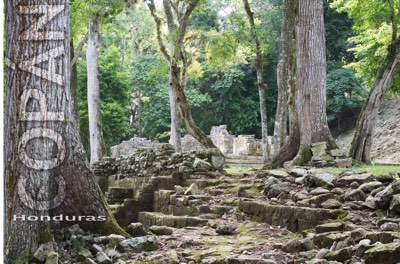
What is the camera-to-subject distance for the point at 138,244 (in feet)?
18.6

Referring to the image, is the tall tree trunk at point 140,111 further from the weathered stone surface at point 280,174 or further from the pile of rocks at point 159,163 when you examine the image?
the weathered stone surface at point 280,174

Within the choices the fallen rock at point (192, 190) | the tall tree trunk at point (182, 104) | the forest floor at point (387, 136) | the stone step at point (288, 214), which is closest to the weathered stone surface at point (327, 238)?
the stone step at point (288, 214)

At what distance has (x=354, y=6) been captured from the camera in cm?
1548

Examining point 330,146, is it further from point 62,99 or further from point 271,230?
point 62,99

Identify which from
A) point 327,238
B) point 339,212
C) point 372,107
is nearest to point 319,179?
point 339,212

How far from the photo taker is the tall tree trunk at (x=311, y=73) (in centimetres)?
1169

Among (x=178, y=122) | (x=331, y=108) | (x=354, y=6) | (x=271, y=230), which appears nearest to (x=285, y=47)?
(x=354, y=6)

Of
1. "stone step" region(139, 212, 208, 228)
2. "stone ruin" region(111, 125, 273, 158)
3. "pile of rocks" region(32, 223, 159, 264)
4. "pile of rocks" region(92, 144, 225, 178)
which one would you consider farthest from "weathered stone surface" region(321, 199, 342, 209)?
"stone ruin" region(111, 125, 273, 158)

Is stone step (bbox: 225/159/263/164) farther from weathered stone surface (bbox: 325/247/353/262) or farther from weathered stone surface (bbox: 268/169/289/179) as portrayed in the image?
weathered stone surface (bbox: 325/247/353/262)

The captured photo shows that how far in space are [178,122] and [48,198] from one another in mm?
11254

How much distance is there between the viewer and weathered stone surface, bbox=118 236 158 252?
5589 mm

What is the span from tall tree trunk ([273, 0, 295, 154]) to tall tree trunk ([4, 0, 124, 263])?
10034mm

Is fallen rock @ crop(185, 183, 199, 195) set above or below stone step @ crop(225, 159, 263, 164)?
below

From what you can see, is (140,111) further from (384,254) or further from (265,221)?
(384,254)
